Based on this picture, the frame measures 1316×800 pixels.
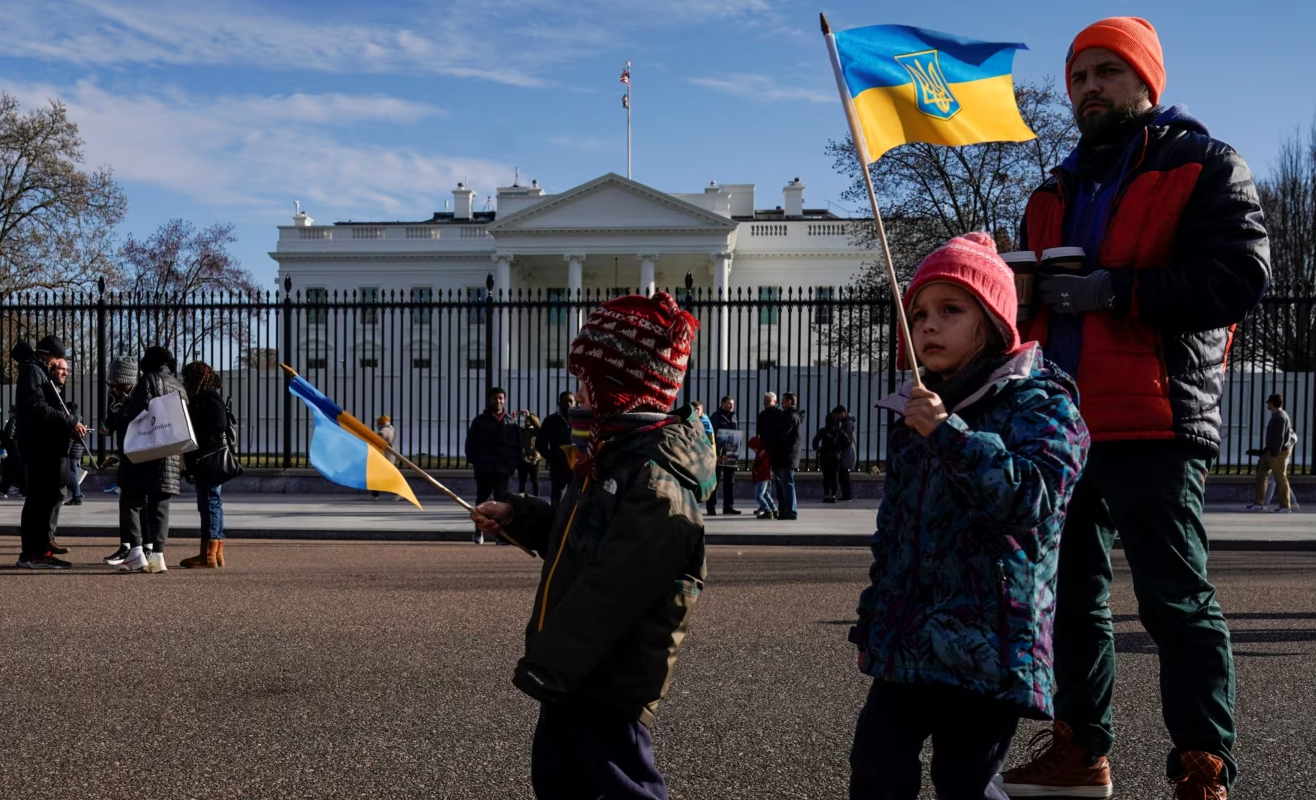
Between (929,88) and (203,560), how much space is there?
7.64 metres

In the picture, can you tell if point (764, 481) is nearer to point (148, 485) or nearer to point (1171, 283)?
point (148, 485)

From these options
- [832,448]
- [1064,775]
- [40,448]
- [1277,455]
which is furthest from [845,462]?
[1064,775]

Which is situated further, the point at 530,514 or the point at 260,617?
the point at 260,617

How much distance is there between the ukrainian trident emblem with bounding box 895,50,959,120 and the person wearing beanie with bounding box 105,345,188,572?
689 cm

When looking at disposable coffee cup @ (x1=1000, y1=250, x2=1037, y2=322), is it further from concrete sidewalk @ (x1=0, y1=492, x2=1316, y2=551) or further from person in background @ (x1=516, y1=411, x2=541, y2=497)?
person in background @ (x1=516, y1=411, x2=541, y2=497)

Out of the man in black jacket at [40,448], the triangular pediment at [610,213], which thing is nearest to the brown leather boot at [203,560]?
the man in black jacket at [40,448]

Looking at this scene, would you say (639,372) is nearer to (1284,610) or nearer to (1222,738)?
(1222,738)

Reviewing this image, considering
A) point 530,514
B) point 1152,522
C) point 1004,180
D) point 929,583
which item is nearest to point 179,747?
point 530,514

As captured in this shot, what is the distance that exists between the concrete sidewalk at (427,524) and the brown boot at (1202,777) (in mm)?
9158

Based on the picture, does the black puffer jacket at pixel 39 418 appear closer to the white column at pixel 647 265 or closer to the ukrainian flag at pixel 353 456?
the ukrainian flag at pixel 353 456

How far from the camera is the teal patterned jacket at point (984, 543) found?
236cm

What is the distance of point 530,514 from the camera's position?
294 cm

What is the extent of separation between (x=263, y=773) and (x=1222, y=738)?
2696 mm

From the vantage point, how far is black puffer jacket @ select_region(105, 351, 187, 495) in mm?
8781
